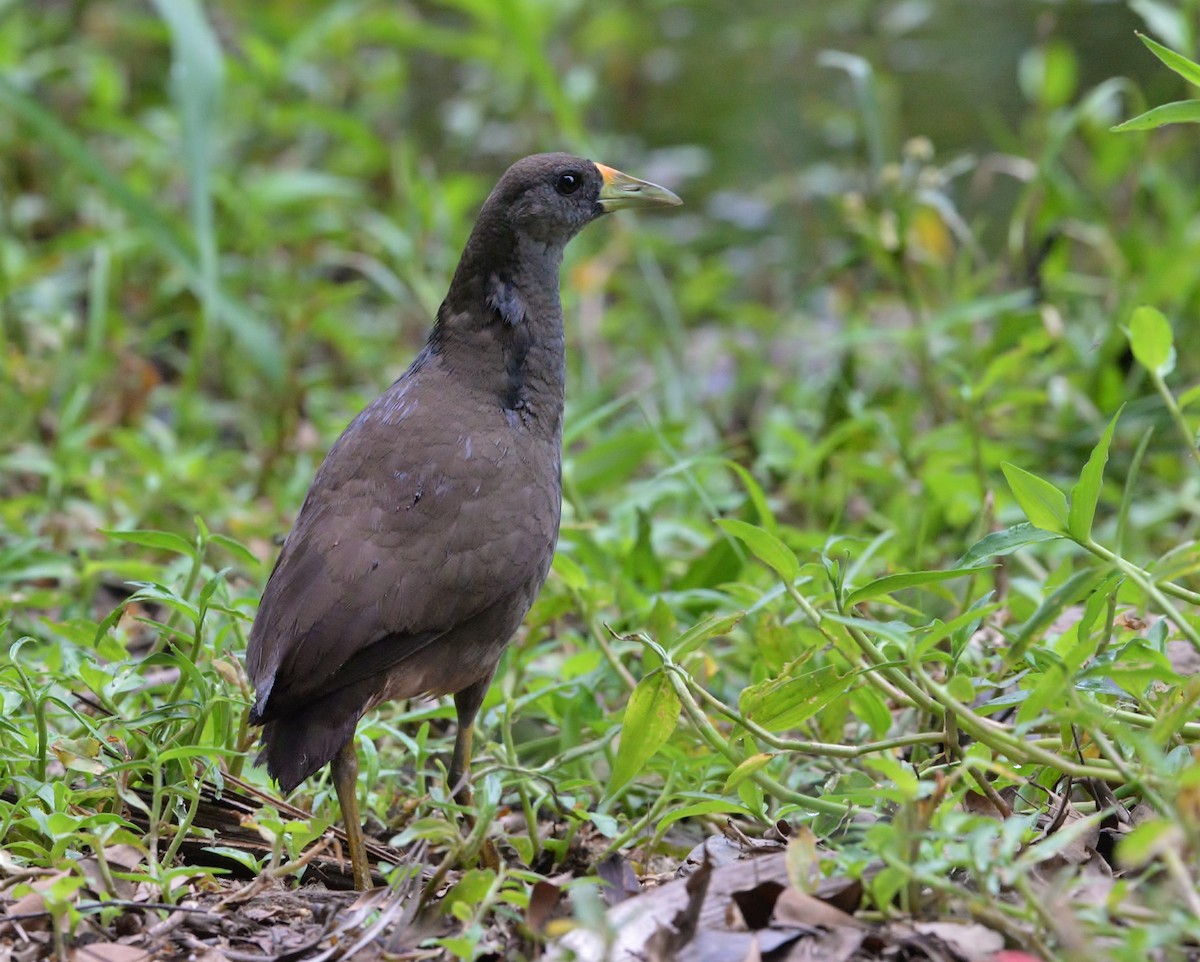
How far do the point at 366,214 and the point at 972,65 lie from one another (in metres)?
4.00

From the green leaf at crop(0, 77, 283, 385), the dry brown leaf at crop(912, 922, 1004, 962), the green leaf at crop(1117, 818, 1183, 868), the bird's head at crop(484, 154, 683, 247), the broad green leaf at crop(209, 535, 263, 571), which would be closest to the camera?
the green leaf at crop(1117, 818, 1183, 868)

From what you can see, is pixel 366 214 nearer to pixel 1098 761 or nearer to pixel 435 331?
pixel 435 331

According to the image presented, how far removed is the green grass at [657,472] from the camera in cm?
233

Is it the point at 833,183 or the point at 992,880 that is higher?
the point at 992,880

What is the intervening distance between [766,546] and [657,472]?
2.33 meters

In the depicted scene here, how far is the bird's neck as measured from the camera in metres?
3.14

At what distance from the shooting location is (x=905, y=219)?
4.54m

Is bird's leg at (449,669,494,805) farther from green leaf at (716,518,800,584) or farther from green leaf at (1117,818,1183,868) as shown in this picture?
green leaf at (1117,818,1183,868)

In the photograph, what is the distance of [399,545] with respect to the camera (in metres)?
2.78

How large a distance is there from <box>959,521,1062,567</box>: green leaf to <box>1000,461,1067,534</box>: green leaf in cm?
2

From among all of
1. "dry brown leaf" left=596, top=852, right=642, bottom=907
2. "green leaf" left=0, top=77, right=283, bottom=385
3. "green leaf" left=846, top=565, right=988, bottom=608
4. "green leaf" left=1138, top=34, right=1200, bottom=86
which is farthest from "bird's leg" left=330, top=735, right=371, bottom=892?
"green leaf" left=0, top=77, right=283, bottom=385

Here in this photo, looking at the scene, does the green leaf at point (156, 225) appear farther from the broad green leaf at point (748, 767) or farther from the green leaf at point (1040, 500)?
the green leaf at point (1040, 500)

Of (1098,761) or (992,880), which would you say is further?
(1098,761)

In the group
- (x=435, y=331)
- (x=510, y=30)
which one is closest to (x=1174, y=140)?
(x=510, y=30)
